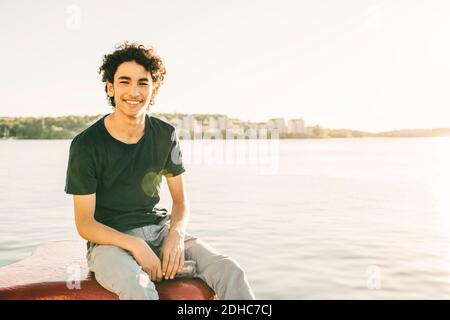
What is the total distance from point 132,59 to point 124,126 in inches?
22.1

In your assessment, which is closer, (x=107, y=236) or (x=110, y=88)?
(x=107, y=236)

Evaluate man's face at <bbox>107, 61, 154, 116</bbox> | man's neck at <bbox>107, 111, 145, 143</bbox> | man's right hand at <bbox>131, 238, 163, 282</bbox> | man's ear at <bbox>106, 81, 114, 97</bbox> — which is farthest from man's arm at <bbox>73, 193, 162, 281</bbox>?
man's ear at <bbox>106, 81, 114, 97</bbox>

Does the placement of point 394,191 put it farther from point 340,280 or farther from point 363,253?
point 340,280

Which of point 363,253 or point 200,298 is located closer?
point 200,298

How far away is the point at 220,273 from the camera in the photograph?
361 centimetres

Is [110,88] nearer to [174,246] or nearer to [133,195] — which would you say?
[133,195]

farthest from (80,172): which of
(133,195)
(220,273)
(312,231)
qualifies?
(312,231)

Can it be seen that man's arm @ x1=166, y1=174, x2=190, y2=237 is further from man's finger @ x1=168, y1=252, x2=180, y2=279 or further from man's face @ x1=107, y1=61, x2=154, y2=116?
man's face @ x1=107, y1=61, x2=154, y2=116

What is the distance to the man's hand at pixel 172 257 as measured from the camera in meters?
3.64

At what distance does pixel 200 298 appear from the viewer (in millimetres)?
3623

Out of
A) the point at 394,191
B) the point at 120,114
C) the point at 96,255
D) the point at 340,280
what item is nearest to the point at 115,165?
the point at 120,114

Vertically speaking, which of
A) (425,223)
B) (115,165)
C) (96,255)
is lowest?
(425,223)

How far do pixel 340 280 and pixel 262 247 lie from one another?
2.19m

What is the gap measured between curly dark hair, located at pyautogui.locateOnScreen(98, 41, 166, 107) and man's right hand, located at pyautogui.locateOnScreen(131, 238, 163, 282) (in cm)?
139
